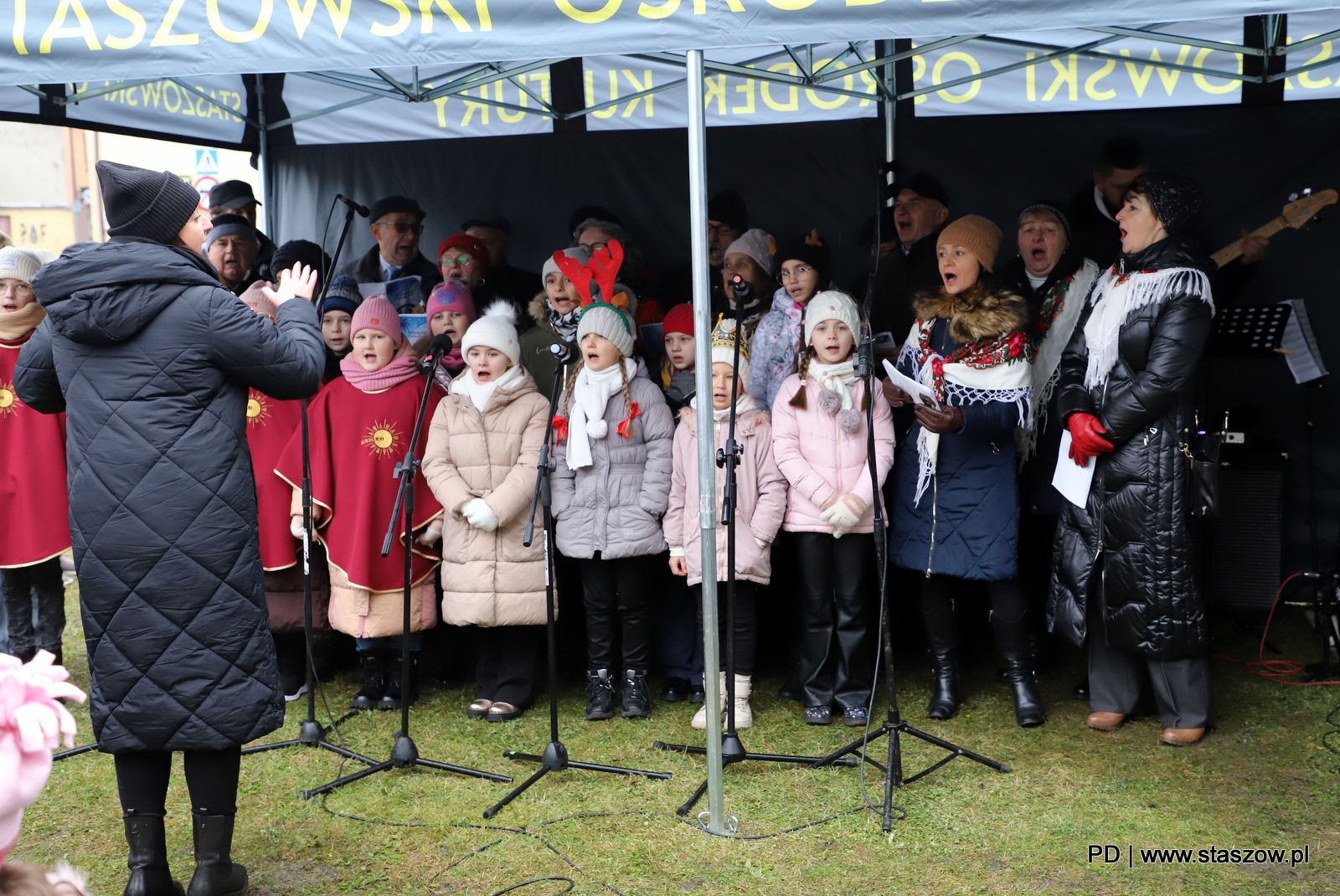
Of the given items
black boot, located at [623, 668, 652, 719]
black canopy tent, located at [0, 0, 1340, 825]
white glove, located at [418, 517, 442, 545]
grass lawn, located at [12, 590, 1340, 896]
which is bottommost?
grass lawn, located at [12, 590, 1340, 896]

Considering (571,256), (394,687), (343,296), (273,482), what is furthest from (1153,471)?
Answer: (343,296)

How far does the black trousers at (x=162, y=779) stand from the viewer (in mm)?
2928

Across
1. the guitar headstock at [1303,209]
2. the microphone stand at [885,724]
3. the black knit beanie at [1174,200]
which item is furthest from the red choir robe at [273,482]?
the guitar headstock at [1303,209]

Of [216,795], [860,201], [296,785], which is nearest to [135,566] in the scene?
[216,795]

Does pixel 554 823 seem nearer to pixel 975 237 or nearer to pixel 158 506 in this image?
pixel 158 506

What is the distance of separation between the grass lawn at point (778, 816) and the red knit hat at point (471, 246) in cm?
238

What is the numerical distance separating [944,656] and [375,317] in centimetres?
262

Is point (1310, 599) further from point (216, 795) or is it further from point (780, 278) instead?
point (216, 795)

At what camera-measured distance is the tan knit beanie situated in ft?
14.1

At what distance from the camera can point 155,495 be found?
285cm

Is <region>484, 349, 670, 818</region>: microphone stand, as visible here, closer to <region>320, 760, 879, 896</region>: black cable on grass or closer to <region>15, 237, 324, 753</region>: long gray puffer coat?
<region>320, 760, 879, 896</region>: black cable on grass

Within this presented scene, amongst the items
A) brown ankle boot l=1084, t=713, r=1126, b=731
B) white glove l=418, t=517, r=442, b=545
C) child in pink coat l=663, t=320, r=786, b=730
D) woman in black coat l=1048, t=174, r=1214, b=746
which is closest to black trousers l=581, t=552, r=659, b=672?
child in pink coat l=663, t=320, r=786, b=730

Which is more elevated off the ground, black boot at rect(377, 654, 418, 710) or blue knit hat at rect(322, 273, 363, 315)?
blue knit hat at rect(322, 273, 363, 315)

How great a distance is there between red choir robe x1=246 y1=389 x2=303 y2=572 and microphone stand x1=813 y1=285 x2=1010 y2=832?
2.32 metres
